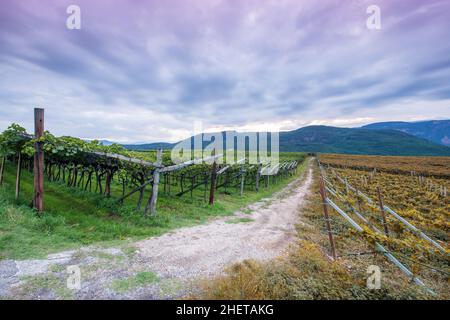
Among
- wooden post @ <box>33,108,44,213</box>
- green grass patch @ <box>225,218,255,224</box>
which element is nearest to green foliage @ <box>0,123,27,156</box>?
wooden post @ <box>33,108,44,213</box>

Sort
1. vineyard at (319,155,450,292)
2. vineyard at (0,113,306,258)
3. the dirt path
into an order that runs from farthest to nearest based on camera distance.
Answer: vineyard at (0,113,306,258) → vineyard at (319,155,450,292) → the dirt path

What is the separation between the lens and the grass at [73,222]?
6586 millimetres

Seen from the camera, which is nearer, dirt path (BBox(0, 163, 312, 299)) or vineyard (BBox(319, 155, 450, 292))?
dirt path (BBox(0, 163, 312, 299))

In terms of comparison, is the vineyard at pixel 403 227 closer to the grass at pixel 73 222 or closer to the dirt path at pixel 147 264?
the dirt path at pixel 147 264

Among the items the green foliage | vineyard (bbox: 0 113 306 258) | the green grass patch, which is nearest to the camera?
vineyard (bbox: 0 113 306 258)

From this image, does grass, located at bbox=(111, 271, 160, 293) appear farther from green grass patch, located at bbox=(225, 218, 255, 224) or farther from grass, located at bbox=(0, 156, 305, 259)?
green grass patch, located at bbox=(225, 218, 255, 224)

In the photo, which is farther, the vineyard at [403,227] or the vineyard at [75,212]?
the vineyard at [75,212]

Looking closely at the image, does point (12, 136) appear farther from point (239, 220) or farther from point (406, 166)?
point (406, 166)

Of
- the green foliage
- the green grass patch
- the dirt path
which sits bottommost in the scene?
the green grass patch

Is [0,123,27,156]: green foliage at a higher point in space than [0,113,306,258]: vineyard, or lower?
higher

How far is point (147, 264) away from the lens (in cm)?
599

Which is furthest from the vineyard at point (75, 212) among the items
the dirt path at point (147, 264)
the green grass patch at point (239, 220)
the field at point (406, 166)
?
the field at point (406, 166)

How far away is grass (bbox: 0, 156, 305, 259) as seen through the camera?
659 centimetres

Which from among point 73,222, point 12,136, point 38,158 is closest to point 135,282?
point 73,222
